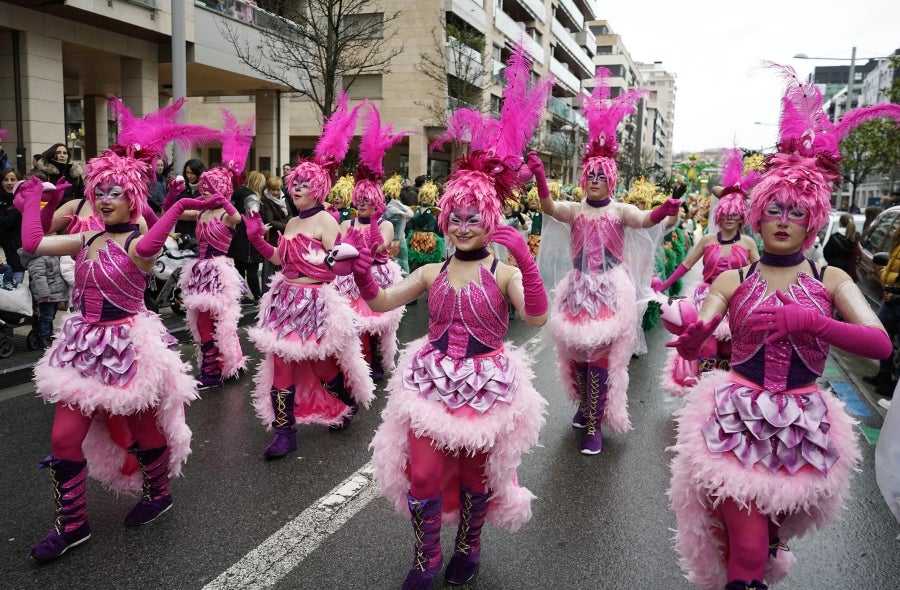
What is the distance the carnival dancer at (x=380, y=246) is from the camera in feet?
18.6

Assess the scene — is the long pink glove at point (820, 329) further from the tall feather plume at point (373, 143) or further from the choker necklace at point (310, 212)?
the choker necklace at point (310, 212)

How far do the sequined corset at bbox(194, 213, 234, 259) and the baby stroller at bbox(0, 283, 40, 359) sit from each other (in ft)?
6.43

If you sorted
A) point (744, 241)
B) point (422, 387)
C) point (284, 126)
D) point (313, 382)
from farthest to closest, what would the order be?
point (284, 126) → point (744, 241) → point (313, 382) → point (422, 387)

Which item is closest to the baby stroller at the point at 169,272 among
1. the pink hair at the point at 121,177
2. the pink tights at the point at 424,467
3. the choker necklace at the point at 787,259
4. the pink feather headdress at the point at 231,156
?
the pink feather headdress at the point at 231,156

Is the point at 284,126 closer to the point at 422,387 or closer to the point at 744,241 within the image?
the point at 744,241

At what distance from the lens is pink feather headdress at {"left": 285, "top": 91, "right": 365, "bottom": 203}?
16.8 ft

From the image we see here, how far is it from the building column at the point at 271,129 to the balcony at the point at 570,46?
3086cm

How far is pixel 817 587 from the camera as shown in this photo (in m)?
3.44

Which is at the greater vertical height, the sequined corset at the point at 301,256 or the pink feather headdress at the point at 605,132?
the pink feather headdress at the point at 605,132

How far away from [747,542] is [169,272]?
7.65 meters

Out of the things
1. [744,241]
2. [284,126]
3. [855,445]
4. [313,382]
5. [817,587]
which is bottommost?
[817,587]

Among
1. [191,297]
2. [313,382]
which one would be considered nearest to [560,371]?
[313,382]

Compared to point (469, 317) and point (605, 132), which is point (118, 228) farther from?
point (605, 132)

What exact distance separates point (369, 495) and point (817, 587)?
2.45 metres
